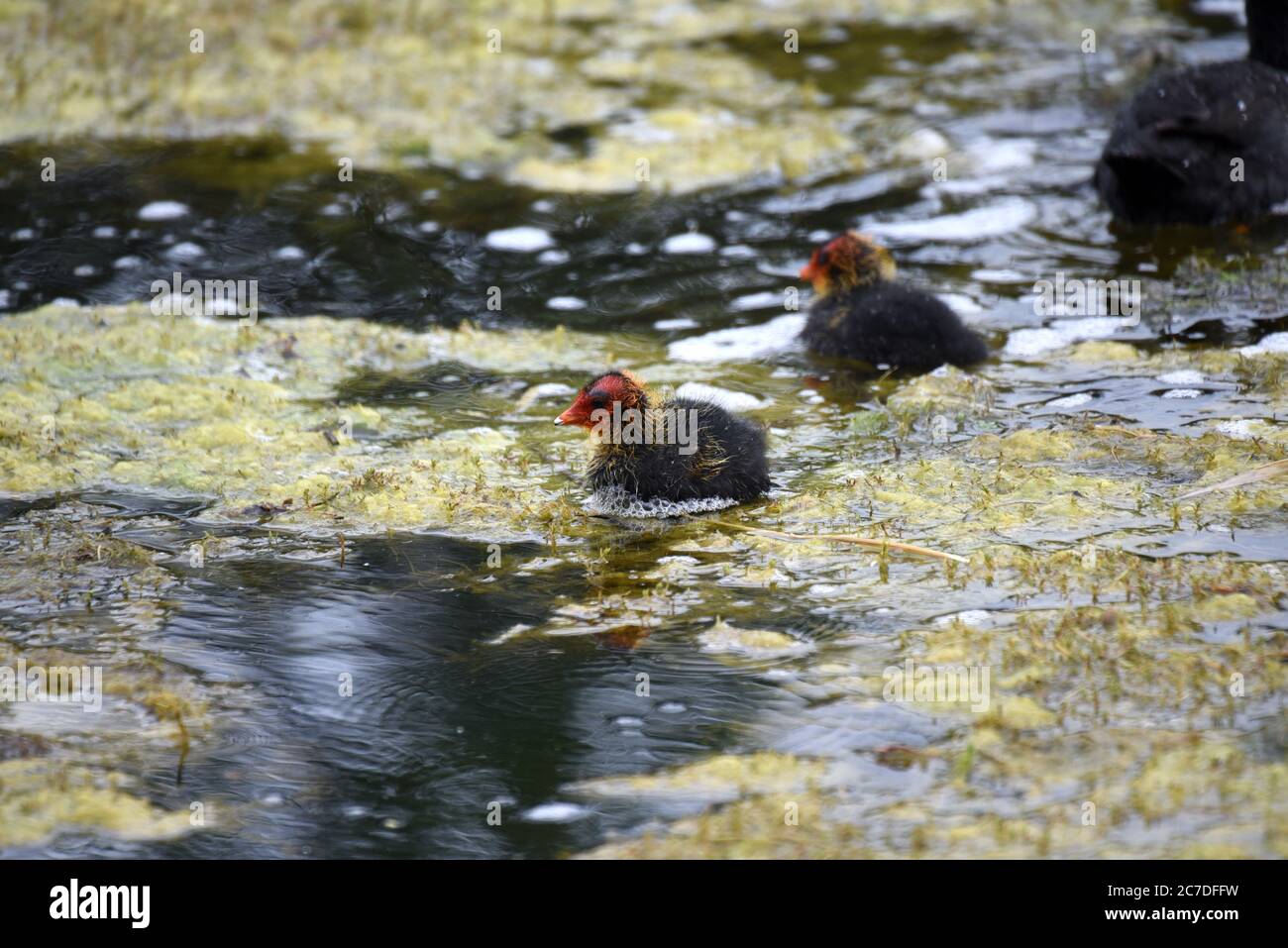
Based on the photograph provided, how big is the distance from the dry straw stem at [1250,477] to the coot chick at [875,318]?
75.7 inches

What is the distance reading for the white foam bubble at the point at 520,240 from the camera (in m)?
9.18

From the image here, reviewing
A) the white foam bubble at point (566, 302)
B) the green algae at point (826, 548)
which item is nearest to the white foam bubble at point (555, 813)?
the green algae at point (826, 548)

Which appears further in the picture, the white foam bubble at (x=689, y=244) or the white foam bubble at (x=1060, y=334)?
the white foam bubble at (x=689, y=244)

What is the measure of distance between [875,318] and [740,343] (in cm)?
84

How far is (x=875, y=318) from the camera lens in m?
7.38

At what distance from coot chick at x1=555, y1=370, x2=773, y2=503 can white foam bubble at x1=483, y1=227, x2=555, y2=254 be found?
11.0 feet

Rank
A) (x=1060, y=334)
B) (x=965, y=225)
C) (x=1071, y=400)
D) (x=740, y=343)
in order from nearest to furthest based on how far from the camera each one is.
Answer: (x=1071, y=400) → (x=1060, y=334) → (x=740, y=343) → (x=965, y=225)

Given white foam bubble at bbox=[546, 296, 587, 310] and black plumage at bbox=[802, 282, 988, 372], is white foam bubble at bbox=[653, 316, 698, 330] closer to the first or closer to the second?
white foam bubble at bbox=[546, 296, 587, 310]

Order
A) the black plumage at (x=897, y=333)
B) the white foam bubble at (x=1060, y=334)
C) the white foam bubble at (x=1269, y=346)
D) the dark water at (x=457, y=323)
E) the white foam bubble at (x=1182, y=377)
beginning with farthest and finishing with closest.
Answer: the white foam bubble at (x=1060, y=334) < the black plumage at (x=897, y=333) < the white foam bubble at (x=1269, y=346) < the white foam bubble at (x=1182, y=377) < the dark water at (x=457, y=323)

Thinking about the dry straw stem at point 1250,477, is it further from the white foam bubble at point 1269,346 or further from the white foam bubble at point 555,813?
the white foam bubble at point 555,813

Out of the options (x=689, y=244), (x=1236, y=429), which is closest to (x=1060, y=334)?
(x=1236, y=429)

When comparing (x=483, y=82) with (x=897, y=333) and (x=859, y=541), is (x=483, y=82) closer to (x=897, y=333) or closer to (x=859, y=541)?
(x=897, y=333)

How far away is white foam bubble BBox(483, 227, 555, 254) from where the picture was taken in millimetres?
9180
